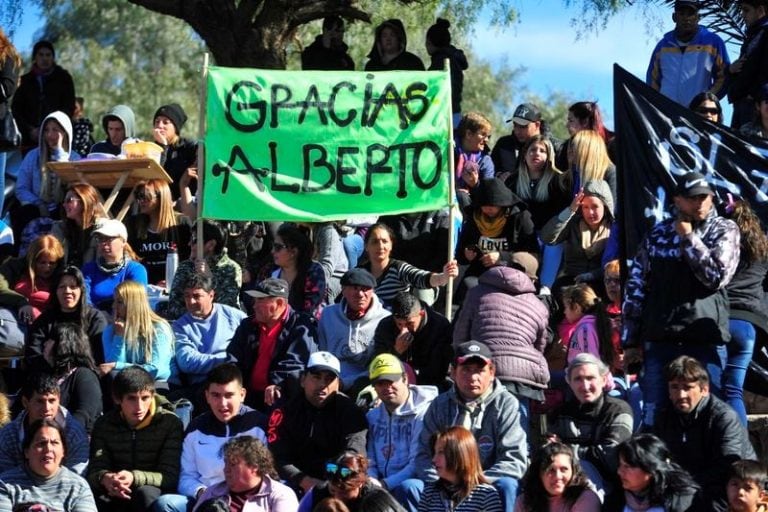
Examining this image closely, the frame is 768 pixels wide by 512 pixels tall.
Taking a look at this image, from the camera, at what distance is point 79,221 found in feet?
48.2

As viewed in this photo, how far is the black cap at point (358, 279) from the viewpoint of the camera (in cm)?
1259

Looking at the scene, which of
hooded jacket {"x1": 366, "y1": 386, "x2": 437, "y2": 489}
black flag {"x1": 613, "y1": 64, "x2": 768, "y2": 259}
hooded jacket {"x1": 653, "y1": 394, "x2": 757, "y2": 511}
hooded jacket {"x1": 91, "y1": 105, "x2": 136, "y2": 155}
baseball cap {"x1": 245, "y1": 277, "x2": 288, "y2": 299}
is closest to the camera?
hooded jacket {"x1": 653, "y1": 394, "x2": 757, "y2": 511}

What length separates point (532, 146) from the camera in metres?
15.2

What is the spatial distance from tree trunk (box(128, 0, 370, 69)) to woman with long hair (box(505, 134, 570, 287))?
3.11 m

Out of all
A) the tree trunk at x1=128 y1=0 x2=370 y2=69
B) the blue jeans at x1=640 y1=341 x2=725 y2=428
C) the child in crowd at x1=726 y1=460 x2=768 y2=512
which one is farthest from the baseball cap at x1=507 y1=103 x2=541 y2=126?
the child in crowd at x1=726 y1=460 x2=768 y2=512

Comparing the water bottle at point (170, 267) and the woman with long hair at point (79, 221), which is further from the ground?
the woman with long hair at point (79, 221)

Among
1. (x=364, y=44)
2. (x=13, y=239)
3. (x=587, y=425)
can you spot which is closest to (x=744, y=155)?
(x=587, y=425)

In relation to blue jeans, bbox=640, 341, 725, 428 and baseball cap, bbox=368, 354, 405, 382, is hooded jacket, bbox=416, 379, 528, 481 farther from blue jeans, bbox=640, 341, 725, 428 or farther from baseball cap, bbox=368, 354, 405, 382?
blue jeans, bbox=640, 341, 725, 428

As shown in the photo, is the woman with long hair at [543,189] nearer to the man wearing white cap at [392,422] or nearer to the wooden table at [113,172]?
the wooden table at [113,172]

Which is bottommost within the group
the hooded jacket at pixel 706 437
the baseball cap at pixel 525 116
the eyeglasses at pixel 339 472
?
the eyeglasses at pixel 339 472

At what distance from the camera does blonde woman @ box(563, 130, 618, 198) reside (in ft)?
48.2

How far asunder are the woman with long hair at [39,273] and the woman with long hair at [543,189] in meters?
4.00

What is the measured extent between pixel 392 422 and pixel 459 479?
1032 millimetres

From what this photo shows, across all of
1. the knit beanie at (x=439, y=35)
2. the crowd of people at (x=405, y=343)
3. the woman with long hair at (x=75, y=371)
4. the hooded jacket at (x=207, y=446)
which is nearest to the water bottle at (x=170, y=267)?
the crowd of people at (x=405, y=343)
